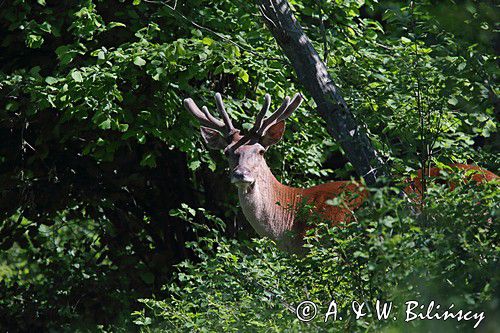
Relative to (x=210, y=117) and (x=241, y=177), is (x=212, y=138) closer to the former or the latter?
(x=210, y=117)

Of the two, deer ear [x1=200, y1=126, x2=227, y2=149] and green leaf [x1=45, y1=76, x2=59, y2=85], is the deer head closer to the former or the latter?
deer ear [x1=200, y1=126, x2=227, y2=149]

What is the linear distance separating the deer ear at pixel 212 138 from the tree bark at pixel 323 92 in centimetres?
161

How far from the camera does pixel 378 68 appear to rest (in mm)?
7957

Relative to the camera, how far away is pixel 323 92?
6090mm

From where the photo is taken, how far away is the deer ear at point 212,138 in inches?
305

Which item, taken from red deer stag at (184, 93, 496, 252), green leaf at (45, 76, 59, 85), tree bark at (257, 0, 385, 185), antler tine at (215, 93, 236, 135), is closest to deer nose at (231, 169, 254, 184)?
red deer stag at (184, 93, 496, 252)

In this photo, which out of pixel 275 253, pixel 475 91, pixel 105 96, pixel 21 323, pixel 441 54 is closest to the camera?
pixel 475 91

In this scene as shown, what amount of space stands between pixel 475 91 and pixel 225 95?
3.75 metres

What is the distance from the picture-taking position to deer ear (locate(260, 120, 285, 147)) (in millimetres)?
7664

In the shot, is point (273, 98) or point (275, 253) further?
point (273, 98)

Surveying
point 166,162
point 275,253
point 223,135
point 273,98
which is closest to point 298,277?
point 275,253

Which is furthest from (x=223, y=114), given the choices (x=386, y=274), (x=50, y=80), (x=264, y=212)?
(x=386, y=274)

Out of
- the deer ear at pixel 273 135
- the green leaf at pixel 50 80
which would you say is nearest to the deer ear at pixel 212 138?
the deer ear at pixel 273 135

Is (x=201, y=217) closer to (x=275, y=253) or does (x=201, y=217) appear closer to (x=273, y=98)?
(x=273, y=98)
